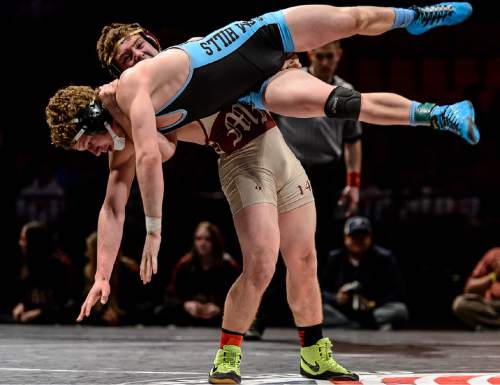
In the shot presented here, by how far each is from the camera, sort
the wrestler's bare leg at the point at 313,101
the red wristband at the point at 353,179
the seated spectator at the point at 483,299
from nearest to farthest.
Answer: the wrestler's bare leg at the point at 313,101 → the red wristband at the point at 353,179 → the seated spectator at the point at 483,299

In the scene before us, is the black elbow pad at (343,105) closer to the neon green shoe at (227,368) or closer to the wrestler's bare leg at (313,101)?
the wrestler's bare leg at (313,101)

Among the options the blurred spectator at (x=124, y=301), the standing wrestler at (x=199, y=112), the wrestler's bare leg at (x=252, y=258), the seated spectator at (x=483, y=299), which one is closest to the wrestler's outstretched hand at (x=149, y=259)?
the standing wrestler at (x=199, y=112)

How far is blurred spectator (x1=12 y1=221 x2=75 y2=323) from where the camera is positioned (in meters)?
6.77

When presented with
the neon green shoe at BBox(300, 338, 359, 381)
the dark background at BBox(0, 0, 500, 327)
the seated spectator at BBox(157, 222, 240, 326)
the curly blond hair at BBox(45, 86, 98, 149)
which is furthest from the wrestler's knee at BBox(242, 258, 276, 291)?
the dark background at BBox(0, 0, 500, 327)

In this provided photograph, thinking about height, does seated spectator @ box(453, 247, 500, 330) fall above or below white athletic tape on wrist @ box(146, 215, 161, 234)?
below

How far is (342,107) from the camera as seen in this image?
10.2ft

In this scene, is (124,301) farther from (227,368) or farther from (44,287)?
(227,368)

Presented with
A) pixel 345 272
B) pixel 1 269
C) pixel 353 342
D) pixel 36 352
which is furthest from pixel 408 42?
pixel 36 352

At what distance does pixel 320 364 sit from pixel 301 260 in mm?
362

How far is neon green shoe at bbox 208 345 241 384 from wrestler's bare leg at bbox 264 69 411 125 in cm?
81

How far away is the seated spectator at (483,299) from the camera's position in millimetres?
6402

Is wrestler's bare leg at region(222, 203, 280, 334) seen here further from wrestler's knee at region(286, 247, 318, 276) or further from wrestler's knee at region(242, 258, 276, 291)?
wrestler's knee at region(286, 247, 318, 276)

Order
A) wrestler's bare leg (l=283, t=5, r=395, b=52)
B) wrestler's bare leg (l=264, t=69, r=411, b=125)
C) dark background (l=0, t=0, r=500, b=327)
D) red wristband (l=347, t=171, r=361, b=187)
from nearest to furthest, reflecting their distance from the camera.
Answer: wrestler's bare leg (l=264, t=69, r=411, b=125) → wrestler's bare leg (l=283, t=5, r=395, b=52) → red wristband (l=347, t=171, r=361, b=187) → dark background (l=0, t=0, r=500, b=327)

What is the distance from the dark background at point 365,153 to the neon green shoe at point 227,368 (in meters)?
4.10
